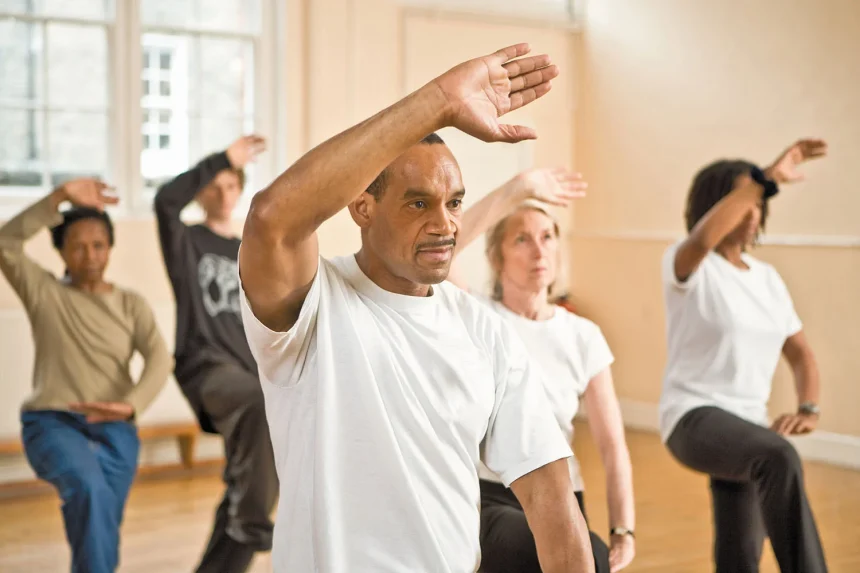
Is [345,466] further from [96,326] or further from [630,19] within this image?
[630,19]

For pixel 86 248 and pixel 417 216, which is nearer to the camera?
pixel 417 216

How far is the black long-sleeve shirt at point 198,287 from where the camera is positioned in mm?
3969

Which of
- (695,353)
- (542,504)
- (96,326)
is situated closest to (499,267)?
(695,353)

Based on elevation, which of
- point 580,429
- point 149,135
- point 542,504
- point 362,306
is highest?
point 149,135

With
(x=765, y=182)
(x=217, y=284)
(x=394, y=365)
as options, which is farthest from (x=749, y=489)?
(x=394, y=365)

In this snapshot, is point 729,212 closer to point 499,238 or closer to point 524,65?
point 499,238

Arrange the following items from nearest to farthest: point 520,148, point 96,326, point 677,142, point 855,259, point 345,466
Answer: point 345,466
point 96,326
point 855,259
point 677,142
point 520,148

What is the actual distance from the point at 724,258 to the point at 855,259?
303 centimetres

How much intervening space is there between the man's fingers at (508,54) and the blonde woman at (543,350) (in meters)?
0.82

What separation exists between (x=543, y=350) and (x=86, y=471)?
1.52 metres

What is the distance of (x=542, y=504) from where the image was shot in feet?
5.99

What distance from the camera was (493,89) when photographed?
1.68 meters

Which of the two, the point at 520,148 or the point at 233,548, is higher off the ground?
the point at 520,148

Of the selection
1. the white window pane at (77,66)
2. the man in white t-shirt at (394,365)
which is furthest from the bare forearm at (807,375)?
the white window pane at (77,66)
